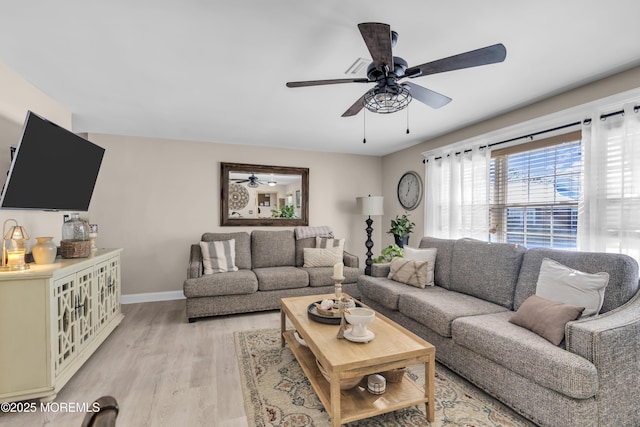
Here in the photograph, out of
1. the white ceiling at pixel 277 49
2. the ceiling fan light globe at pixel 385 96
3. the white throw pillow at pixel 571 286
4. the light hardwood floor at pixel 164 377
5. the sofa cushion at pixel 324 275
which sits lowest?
the light hardwood floor at pixel 164 377

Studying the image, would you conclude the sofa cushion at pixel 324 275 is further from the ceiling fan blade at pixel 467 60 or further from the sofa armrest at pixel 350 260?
the ceiling fan blade at pixel 467 60

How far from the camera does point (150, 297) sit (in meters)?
4.27

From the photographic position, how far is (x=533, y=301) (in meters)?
2.08

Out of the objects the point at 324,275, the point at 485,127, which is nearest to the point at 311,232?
the point at 324,275

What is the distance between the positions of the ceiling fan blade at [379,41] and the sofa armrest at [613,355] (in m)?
1.79

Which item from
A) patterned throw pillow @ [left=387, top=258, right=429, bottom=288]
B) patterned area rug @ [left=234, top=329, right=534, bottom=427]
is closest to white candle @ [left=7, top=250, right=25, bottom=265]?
patterned area rug @ [left=234, top=329, right=534, bottom=427]

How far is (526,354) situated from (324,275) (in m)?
2.56

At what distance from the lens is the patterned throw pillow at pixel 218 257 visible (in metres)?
3.75

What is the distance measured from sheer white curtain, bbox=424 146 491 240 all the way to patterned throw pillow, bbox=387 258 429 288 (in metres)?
0.97

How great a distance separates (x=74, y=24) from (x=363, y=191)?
14.7ft

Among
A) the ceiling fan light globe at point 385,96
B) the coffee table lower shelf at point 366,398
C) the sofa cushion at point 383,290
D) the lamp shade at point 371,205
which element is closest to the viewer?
the coffee table lower shelf at point 366,398

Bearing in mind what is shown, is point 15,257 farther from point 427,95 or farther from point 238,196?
point 427,95

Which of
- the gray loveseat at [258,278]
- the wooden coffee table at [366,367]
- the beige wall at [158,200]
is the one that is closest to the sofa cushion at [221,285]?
the gray loveseat at [258,278]

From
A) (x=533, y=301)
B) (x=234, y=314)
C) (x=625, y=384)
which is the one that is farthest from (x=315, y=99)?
(x=625, y=384)
